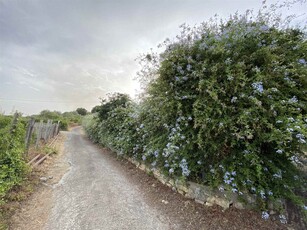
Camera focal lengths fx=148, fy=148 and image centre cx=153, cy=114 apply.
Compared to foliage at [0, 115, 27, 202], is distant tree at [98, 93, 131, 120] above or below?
above

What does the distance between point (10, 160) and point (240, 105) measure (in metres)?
4.81

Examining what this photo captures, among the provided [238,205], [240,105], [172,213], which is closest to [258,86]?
[240,105]

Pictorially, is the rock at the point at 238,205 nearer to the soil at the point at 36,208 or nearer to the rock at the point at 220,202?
the rock at the point at 220,202

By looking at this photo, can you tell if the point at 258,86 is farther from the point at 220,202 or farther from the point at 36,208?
the point at 36,208

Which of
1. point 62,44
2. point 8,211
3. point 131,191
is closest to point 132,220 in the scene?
point 131,191

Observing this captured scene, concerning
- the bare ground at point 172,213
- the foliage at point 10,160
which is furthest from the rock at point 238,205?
the foliage at point 10,160

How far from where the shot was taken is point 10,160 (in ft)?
10.9

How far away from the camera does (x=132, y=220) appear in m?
2.42

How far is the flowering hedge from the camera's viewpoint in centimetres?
215

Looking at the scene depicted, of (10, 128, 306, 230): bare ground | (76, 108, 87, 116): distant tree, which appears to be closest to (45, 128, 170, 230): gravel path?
(10, 128, 306, 230): bare ground

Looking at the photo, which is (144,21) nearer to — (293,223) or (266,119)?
(266,119)

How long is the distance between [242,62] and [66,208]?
3.98 metres

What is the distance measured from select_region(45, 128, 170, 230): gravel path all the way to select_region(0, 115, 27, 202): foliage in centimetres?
86

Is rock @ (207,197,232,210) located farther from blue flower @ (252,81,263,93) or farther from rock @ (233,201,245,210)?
blue flower @ (252,81,263,93)
